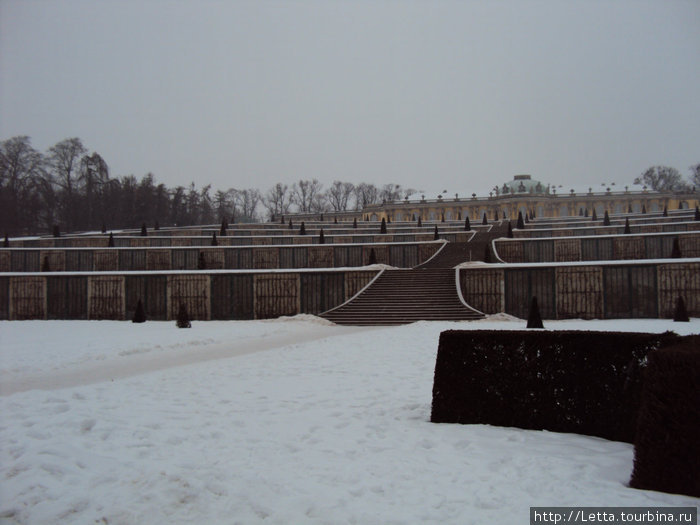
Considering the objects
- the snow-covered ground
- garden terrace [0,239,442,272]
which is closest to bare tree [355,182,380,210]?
garden terrace [0,239,442,272]

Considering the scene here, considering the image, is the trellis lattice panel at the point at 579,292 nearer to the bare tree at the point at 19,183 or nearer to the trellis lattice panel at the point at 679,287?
the trellis lattice panel at the point at 679,287

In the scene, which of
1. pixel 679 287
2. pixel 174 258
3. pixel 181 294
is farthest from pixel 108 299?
pixel 679 287

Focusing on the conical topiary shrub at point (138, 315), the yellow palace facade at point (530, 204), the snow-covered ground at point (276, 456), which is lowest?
the conical topiary shrub at point (138, 315)

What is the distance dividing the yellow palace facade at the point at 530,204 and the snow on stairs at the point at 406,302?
6822 cm

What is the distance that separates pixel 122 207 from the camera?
77250 millimetres

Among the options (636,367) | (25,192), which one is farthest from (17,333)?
(25,192)

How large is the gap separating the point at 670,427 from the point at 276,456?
376 cm

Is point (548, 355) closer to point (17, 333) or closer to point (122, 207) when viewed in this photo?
point (17, 333)

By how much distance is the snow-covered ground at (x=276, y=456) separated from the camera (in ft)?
15.9

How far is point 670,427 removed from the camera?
15.9 ft

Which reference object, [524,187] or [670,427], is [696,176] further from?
[670,427]

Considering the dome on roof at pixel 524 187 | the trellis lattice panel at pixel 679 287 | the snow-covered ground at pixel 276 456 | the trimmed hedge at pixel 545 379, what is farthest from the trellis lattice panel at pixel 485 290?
the dome on roof at pixel 524 187

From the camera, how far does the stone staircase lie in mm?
21484

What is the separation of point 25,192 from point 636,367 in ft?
239
